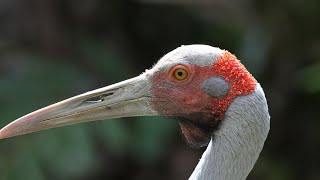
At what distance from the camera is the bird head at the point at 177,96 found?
182 inches

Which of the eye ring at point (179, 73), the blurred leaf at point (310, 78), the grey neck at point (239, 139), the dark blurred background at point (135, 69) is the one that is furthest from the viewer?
the dark blurred background at point (135, 69)

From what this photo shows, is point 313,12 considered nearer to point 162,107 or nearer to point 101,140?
point 101,140

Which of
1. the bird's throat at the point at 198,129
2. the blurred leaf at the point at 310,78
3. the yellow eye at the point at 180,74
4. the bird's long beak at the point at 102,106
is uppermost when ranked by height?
the yellow eye at the point at 180,74

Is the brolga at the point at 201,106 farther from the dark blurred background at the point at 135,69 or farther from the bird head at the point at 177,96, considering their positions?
the dark blurred background at the point at 135,69

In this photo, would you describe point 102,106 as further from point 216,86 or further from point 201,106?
point 216,86

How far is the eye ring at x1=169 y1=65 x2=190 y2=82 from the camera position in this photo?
4.66 m

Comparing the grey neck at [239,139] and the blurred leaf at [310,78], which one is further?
the blurred leaf at [310,78]

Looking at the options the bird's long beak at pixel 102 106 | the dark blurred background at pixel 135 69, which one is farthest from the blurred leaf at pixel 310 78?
the bird's long beak at pixel 102 106

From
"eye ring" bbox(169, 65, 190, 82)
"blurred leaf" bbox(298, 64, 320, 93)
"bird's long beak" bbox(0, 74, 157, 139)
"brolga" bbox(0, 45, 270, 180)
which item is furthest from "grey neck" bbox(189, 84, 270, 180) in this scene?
"blurred leaf" bbox(298, 64, 320, 93)

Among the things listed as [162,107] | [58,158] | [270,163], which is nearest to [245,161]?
[162,107]

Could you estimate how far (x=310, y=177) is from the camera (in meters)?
9.12

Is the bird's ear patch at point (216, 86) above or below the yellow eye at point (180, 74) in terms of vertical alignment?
below

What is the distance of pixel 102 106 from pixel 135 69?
5012 millimetres

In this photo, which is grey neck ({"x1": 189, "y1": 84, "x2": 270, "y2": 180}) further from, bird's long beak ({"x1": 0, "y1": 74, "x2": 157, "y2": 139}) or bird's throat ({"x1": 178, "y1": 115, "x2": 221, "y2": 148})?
bird's long beak ({"x1": 0, "y1": 74, "x2": 157, "y2": 139})
